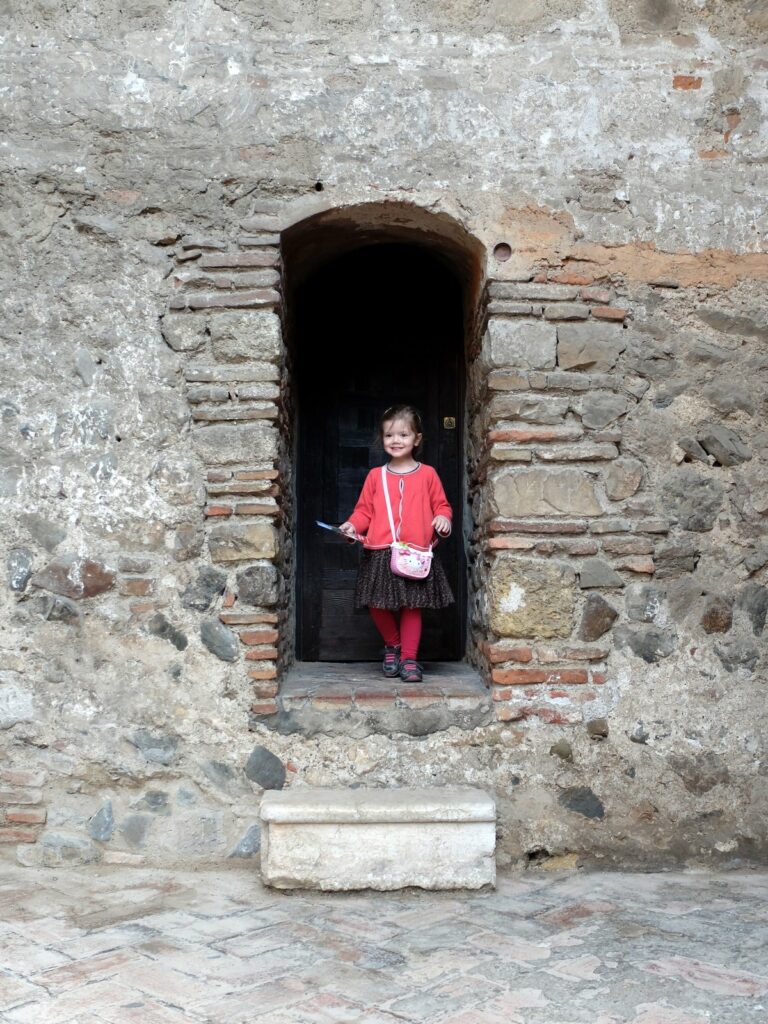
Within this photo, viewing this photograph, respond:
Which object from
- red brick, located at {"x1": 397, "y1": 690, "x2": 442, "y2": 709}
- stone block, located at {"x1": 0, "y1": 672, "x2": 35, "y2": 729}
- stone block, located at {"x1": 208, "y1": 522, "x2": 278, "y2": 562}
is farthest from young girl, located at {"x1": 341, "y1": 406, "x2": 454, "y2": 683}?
stone block, located at {"x1": 0, "y1": 672, "x2": 35, "y2": 729}

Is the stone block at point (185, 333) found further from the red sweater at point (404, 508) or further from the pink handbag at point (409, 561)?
the pink handbag at point (409, 561)

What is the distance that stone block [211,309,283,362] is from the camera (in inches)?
152

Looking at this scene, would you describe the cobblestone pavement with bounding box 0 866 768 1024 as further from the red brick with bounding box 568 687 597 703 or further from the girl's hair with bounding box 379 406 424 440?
the girl's hair with bounding box 379 406 424 440

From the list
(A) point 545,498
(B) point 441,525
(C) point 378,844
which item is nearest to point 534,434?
(A) point 545,498

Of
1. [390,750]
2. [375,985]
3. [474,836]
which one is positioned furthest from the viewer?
[390,750]

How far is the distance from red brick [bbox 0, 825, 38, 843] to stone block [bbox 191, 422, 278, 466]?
159 centimetres

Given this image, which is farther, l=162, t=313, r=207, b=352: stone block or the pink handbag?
the pink handbag

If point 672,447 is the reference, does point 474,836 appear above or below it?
below

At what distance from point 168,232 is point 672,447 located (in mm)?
2224

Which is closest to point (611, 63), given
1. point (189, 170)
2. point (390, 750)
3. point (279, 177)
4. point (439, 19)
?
point (439, 19)

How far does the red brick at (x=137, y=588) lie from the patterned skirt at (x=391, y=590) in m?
0.90

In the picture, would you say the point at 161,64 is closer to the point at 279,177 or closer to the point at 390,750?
the point at 279,177

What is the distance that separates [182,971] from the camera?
282cm

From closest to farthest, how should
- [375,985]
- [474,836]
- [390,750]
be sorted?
[375,985] < [474,836] < [390,750]
